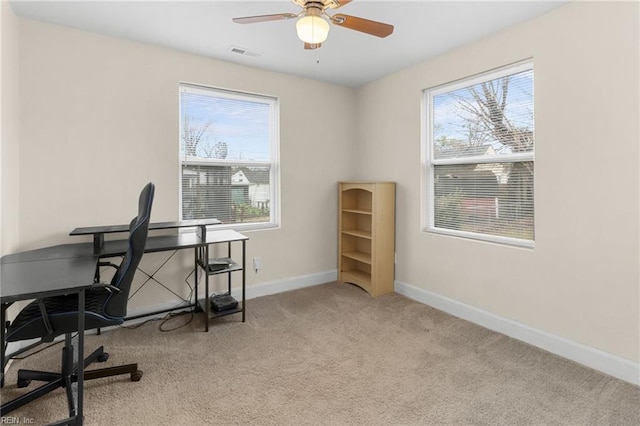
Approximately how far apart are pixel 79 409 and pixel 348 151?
139 inches

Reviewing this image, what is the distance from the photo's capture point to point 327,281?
413cm

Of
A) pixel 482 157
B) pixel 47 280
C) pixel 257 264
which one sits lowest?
pixel 257 264

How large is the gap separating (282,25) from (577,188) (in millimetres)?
2487

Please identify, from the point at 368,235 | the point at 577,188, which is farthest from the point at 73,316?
the point at 577,188

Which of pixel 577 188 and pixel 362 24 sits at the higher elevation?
pixel 362 24

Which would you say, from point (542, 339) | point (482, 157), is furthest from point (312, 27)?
point (542, 339)

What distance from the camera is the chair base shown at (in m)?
1.75

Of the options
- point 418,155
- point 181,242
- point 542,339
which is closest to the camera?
point 542,339

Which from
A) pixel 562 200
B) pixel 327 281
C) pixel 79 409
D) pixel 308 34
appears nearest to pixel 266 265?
pixel 327 281

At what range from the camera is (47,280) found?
160cm

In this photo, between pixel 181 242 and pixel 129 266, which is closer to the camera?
pixel 129 266

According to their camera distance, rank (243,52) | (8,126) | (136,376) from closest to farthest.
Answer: (136,376)
(8,126)
(243,52)

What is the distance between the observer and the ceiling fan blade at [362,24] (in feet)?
5.98

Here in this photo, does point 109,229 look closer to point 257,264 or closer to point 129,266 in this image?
point 129,266
